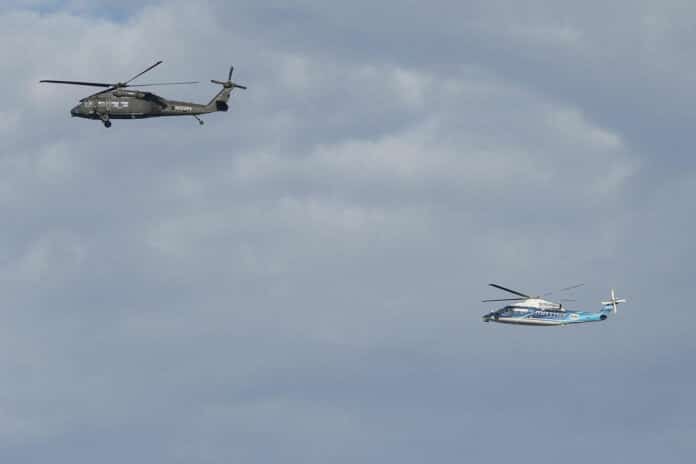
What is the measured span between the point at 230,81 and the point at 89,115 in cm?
A: 2070

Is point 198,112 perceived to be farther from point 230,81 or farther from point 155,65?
point 155,65

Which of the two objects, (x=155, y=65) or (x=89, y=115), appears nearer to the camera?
(x=155, y=65)

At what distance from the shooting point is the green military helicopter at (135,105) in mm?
192000

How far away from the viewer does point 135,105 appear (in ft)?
630

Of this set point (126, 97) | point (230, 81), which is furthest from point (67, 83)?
point (230, 81)

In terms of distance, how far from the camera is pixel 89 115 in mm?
195250

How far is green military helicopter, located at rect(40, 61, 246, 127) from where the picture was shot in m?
192

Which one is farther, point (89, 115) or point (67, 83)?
point (89, 115)

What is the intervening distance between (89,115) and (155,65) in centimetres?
2673

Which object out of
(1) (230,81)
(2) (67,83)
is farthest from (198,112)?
(2) (67,83)

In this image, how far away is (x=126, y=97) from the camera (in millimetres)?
192250

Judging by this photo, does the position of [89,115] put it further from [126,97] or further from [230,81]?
[230,81]

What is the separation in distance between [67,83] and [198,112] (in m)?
21.0

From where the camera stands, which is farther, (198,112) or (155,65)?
(198,112)
